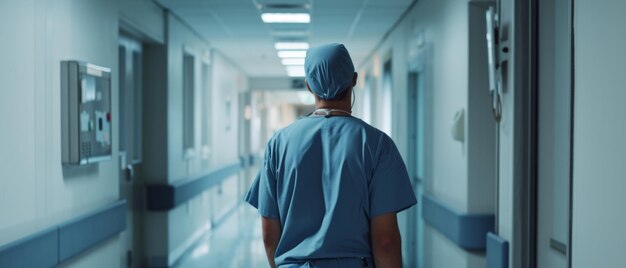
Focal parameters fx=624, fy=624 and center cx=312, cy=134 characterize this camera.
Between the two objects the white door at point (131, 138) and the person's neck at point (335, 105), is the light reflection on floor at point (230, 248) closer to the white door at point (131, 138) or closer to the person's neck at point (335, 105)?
the white door at point (131, 138)

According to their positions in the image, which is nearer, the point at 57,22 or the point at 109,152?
the point at 57,22

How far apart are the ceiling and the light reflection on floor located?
2.54 m

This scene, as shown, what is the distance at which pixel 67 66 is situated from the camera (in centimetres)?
346

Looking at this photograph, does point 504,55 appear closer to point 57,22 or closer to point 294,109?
point 57,22

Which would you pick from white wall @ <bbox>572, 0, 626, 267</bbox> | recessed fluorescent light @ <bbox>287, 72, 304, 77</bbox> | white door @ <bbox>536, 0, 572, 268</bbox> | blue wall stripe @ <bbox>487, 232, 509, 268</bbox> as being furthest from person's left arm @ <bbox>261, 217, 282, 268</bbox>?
recessed fluorescent light @ <bbox>287, 72, 304, 77</bbox>

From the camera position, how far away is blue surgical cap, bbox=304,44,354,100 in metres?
1.93

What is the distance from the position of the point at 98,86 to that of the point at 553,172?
8.77 ft

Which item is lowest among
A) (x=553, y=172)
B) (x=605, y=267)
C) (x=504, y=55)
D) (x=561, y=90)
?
(x=605, y=267)

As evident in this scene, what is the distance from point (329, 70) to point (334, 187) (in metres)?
0.36

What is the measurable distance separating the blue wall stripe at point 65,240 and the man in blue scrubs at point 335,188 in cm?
148

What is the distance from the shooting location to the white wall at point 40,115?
283cm

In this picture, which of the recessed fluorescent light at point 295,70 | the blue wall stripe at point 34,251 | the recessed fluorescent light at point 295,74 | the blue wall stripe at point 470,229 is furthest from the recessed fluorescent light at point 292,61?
the blue wall stripe at point 34,251

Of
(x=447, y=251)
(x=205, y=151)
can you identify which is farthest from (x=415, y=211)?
(x=205, y=151)

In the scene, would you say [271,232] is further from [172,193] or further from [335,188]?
[172,193]
